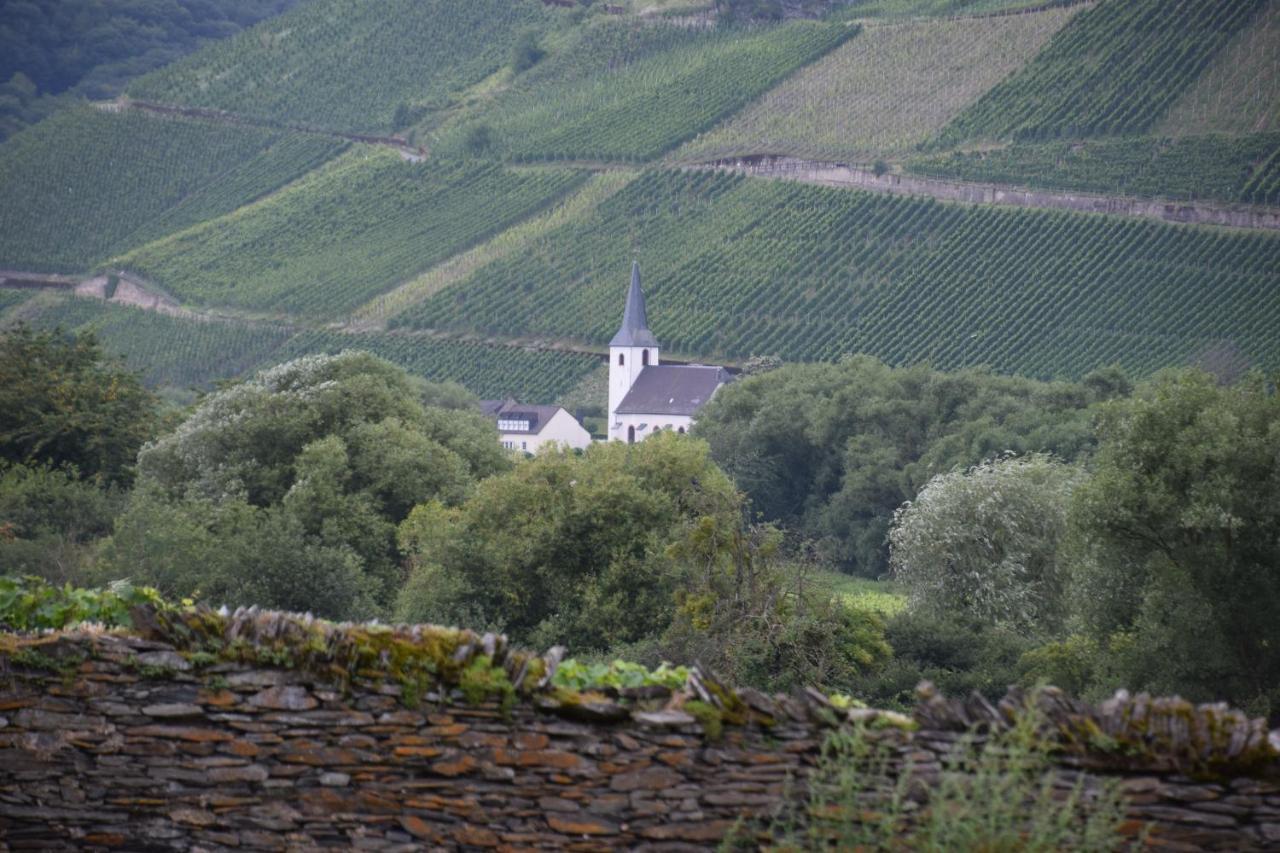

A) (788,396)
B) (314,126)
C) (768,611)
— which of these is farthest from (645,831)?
(314,126)

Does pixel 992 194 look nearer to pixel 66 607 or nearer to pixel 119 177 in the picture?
pixel 119 177

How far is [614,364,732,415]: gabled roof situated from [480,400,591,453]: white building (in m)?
4.14

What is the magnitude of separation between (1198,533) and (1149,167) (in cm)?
7828

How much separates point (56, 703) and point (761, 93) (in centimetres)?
12060

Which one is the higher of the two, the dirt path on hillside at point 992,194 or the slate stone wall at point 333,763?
the dirt path on hillside at point 992,194

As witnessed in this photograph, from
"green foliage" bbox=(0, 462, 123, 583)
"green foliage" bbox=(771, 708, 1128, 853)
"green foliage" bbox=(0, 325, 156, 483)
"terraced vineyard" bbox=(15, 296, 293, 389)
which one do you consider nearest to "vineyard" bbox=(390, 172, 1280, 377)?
"terraced vineyard" bbox=(15, 296, 293, 389)

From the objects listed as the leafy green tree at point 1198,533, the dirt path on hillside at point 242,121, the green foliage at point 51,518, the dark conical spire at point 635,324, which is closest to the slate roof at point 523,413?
the dark conical spire at point 635,324

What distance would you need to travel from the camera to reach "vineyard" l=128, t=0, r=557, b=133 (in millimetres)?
154250

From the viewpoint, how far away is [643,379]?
10131cm

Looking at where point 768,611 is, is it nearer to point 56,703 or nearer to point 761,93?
point 56,703

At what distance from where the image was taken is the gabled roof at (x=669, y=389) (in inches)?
3903

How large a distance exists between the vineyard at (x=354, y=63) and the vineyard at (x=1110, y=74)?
61.0 meters

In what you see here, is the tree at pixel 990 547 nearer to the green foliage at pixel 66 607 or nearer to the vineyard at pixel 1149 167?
the green foliage at pixel 66 607

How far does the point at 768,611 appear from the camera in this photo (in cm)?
2509
